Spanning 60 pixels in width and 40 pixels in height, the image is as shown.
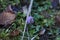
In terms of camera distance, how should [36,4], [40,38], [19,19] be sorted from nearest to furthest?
1. [40,38]
2. [19,19]
3. [36,4]

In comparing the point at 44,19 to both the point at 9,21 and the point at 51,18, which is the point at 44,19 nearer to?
the point at 51,18

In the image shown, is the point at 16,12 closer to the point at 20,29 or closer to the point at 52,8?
the point at 20,29

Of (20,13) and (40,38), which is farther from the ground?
(20,13)

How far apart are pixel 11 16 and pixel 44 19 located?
294 millimetres

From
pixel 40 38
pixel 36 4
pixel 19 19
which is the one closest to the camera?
pixel 40 38

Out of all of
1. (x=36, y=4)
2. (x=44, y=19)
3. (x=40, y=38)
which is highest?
(x=36, y=4)

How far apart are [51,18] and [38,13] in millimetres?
131

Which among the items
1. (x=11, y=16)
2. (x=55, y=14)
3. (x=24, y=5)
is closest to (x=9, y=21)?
(x=11, y=16)

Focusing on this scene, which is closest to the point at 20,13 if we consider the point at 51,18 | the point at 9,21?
the point at 9,21

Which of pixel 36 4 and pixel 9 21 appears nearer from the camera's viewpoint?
pixel 9 21

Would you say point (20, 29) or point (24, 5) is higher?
point (24, 5)

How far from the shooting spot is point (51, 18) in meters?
1.71

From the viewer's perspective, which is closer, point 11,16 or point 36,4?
point 11,16

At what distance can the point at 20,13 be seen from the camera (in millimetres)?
1728
